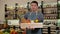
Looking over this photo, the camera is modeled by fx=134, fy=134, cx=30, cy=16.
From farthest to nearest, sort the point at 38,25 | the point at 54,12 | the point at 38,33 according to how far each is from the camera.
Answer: the point at 54,12
the point at 38,25
the point at 38,33

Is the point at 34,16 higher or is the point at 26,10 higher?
the point at 26,10

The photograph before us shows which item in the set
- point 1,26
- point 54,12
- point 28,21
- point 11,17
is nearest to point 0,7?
point 11,17

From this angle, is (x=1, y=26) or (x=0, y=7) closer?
(x=1, y=26)

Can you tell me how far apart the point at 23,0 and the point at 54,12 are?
1188 millimetres

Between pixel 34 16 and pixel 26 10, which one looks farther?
pixel 26 10

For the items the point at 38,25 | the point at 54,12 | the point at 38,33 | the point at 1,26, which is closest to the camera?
the point at 38,33

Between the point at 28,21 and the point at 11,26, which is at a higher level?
the point at 28,21

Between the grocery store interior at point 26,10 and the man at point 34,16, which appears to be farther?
the grocery store interior at point 26,10

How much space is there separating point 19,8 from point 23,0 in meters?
0.33

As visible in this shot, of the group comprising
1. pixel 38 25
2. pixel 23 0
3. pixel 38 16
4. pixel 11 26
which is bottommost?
pixel 11 26

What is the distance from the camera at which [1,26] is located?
4.07 m

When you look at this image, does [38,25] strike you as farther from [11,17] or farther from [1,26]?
[11,17]

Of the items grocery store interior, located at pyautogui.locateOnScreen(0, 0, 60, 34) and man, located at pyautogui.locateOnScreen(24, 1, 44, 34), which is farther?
grocery store interior, located at pyautogui.locateOnScreen(0, 0, 60, 34)

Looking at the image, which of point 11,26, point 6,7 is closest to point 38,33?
point 11,26
